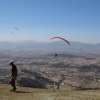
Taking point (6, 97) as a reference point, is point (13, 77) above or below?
above

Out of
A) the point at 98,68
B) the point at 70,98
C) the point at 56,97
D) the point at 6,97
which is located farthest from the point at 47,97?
the point at 98,68

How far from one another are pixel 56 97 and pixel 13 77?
486 cm

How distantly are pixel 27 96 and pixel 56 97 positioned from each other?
104 inches

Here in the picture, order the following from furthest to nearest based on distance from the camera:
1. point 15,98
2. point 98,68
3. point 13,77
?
point 98,68 → point 13,77 → point 15,98

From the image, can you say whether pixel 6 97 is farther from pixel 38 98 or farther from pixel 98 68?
pixel 98 68

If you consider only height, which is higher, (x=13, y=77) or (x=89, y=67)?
(x=13, y=77)

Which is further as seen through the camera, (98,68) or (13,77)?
(98,68)

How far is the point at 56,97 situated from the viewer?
686 inches

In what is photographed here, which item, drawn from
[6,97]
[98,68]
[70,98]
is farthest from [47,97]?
[98,68]

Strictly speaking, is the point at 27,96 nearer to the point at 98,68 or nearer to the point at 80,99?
the point at 80,99

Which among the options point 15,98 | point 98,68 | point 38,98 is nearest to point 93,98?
point 38,98

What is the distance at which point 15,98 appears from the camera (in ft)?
55.4

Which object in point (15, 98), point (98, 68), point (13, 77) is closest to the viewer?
point (15, 98)

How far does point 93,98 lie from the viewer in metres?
17.4
